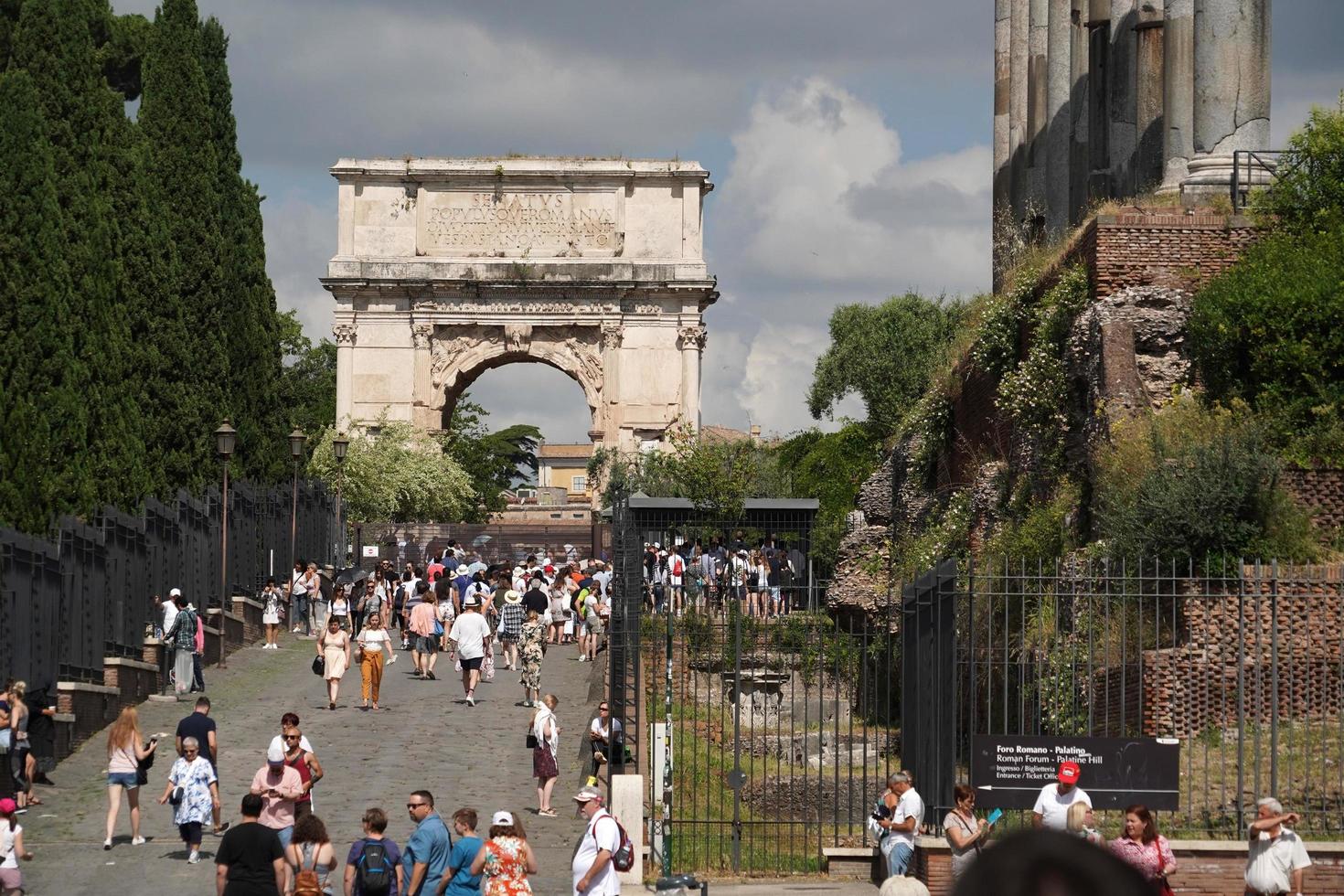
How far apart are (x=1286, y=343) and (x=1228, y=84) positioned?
3863 mm

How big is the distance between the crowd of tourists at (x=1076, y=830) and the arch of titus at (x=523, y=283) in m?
46.7

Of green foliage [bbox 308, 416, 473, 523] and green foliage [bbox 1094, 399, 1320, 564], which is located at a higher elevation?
green foliage [bbox 308, 416, 473, 523]

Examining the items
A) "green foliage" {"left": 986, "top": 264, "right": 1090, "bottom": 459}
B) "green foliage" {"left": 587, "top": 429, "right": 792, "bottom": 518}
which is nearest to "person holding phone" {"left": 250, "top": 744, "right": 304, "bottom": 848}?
"green foliage" {"left": 986, "top": 264, "right": 1090, "bottom": 459}

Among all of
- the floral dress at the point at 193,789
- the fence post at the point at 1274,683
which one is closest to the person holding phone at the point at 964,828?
the fence post at the point at 1274,683

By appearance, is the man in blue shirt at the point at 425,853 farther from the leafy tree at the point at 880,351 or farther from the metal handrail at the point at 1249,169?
the leafy tree at the point at 880,351

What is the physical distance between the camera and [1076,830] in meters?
11.6

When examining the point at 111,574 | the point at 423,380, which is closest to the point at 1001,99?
the point at 111,574

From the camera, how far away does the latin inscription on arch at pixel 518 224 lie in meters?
59.6

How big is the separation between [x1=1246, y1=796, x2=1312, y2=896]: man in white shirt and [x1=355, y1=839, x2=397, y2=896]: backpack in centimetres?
491

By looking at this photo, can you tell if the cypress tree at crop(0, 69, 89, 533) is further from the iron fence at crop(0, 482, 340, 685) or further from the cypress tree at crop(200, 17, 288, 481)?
the cypress tree at crop(200, 17, 288, 481)

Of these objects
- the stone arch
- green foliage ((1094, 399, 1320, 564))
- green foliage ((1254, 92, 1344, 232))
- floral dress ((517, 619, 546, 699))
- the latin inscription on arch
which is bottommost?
floral dress ((517, 619, 546, 699))

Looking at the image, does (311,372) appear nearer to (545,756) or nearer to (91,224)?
(91,224)

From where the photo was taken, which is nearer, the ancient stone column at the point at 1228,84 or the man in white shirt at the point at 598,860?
the man in white shirt at the point at 598,860

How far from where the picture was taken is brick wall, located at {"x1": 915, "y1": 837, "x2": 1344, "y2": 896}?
12648 mm
